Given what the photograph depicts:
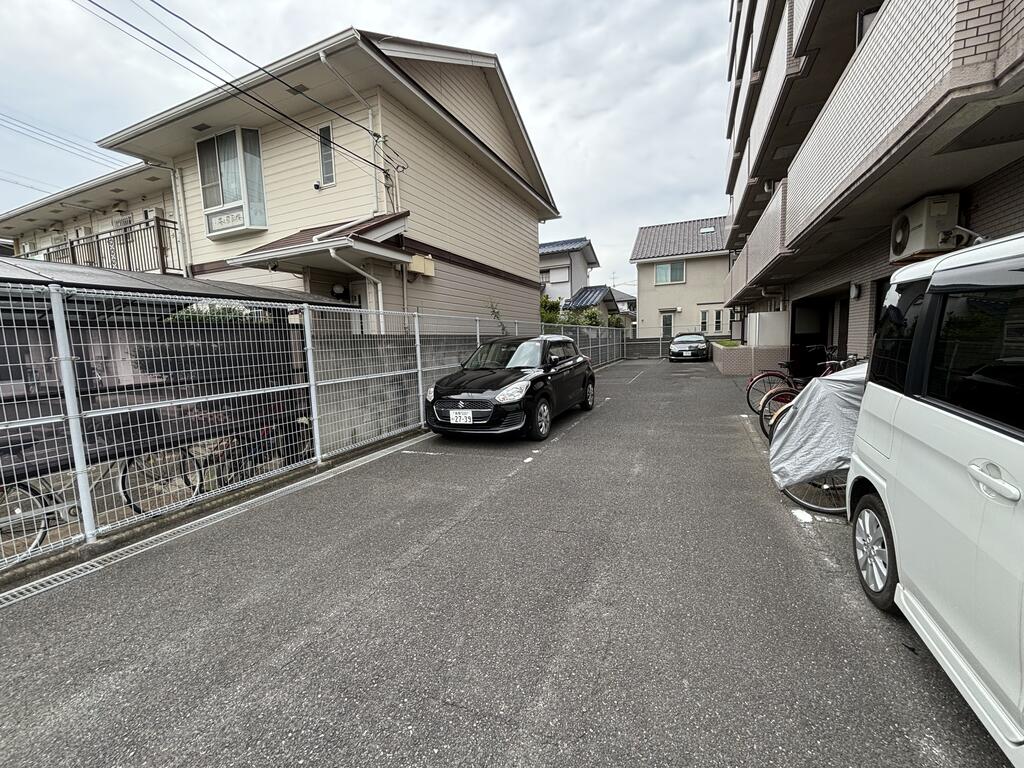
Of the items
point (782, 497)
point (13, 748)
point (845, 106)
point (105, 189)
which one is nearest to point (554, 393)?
point (782, 497)

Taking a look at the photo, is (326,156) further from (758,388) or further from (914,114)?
(758,388)

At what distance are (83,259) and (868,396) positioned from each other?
61.2 ft

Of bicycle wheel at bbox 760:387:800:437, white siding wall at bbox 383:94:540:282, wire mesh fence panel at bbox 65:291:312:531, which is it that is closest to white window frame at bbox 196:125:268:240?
white siding wall at bbox 383:94:540:282

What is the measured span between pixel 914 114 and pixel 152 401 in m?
6.36

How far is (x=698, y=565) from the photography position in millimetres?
2943

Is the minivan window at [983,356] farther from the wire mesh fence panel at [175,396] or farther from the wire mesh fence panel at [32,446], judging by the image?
the wire mesh fence panel at [32,446]

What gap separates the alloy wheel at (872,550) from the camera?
231cm

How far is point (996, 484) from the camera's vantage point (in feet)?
4.74

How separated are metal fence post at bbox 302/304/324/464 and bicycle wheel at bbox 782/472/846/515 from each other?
4.90 metres

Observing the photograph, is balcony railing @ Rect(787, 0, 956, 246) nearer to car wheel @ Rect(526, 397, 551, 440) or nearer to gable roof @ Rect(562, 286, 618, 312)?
car wheel @ Rect(526, 397, 551, 440)

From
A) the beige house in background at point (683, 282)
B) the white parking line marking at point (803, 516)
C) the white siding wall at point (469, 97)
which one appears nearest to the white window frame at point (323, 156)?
the white siding wall at point (469, 97)

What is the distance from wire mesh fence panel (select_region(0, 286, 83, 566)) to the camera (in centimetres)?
325

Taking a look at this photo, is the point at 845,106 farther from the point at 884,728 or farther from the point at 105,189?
the point at 105,189

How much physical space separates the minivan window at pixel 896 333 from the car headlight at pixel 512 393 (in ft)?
12.7
